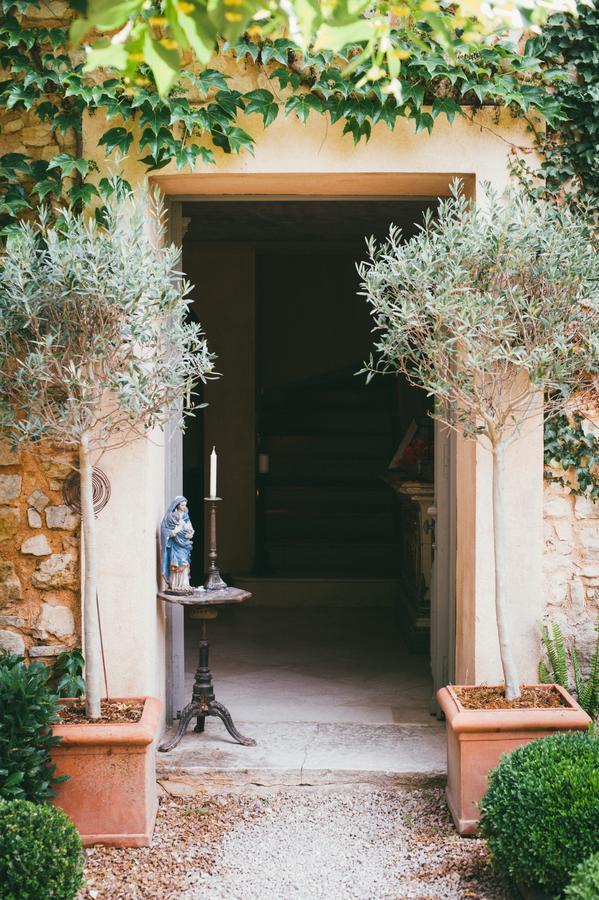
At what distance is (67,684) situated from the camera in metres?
4.15

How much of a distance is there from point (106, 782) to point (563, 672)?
204cm

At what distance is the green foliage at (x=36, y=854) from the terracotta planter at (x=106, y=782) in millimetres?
457

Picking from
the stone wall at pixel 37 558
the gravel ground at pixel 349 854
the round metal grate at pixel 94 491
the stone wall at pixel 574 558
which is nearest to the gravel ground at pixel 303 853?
the gravel ground at pixel 349 854

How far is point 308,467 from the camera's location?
29.4 feet

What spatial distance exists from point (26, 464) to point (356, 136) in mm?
2117

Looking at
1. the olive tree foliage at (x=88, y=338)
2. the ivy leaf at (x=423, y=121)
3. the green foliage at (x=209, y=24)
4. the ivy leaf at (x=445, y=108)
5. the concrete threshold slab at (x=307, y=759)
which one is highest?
the ivy leaf at (x=445, y=108)

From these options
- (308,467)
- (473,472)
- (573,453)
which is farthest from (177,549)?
(308,467)

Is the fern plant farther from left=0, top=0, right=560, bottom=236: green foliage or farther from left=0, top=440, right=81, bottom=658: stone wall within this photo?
left=0, top=0, right=560, bottom=236: green foliage

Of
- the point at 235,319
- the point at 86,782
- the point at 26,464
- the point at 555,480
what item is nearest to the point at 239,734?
the point at 86,782

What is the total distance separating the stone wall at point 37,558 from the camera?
14.1 feet

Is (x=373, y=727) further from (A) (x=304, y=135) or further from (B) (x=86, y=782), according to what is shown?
(A) (x=304, y=135)

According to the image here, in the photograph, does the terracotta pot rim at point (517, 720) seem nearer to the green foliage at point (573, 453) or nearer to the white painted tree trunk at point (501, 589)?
the white painted tree trunk at point (501, 589)

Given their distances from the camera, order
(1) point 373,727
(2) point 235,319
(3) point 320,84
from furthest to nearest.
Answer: (2) point 235,319
(1) point 373,727
(3) point 320,84

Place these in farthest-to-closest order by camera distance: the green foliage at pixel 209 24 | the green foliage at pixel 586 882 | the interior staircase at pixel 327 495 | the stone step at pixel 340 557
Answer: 1. the stone step at pixel 340 557
2. the interior staircase at pixel 327 495
3. the green foliage at pixel 586 882
4. the green foliage at pixel 209 24
